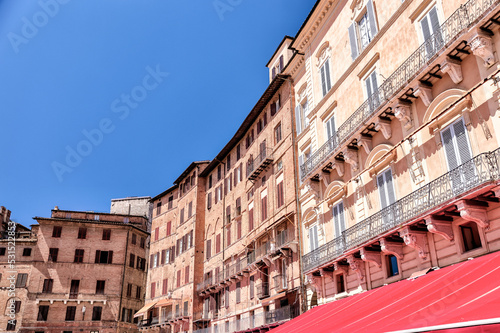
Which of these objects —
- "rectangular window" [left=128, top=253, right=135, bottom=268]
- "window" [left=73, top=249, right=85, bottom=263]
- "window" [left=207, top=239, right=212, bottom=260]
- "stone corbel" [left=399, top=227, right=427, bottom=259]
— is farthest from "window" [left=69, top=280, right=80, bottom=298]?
"stone corbel" [left=399, top=227, right=427, bottom=259]

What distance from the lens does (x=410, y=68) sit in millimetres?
14102

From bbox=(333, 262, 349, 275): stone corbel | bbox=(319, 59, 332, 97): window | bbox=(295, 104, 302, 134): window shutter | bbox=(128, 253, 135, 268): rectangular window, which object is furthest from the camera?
bbox=(128, 253, 135, 268): rectangular window

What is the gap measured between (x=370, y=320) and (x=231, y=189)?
2430 centimetres

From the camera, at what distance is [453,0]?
12.8 metres

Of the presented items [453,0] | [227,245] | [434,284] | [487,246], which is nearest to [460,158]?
[487,246]

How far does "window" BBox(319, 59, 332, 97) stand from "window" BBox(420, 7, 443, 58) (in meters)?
6.43

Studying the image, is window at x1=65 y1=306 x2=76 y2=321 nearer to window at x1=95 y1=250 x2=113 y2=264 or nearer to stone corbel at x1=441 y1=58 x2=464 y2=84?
window at x1=95 y1=250 x2=113 y2=264

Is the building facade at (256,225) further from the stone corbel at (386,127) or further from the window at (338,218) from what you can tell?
the stone corbel at (386,127)

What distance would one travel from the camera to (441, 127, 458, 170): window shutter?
1223cm

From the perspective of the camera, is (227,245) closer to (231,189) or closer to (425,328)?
(231,189)

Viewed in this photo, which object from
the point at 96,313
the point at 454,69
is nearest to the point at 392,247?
the point at 454,69

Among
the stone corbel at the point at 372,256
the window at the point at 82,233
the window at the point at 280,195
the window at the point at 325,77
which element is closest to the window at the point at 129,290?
the window at the point at 82,233

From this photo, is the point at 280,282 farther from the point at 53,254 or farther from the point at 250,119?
the point at 53,254

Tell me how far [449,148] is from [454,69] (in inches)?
86.8
